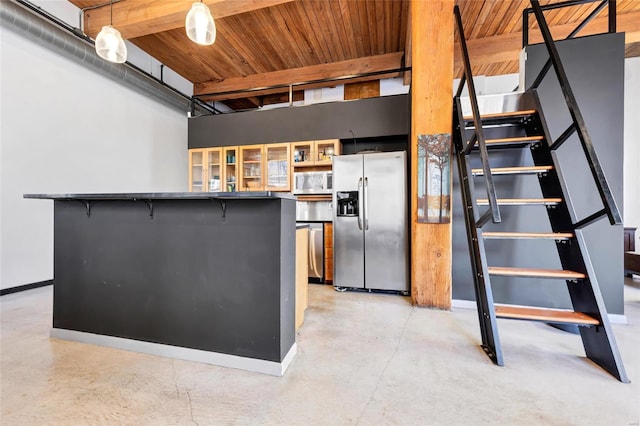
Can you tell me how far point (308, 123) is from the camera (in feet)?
15.2

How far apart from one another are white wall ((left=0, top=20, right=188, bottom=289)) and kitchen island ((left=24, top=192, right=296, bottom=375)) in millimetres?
2000

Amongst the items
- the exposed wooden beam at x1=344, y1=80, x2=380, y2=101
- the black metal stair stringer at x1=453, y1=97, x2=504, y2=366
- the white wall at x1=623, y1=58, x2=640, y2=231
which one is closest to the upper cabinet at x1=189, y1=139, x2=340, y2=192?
the exposed wooden beam at x1=344, y1=80, x2=380, y2=101

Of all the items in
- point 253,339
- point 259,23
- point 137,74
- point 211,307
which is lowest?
point 253,339

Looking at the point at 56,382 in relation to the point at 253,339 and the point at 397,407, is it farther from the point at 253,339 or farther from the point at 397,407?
the point at 397,407

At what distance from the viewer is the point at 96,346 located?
2221 millimetres

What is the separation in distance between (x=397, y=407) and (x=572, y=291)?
5.66 feet

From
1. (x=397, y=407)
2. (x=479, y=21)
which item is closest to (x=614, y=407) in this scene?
(x=397, y=407)

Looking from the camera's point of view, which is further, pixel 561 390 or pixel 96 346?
pixel 96 346

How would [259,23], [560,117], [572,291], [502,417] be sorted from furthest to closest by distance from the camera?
[259,23] → [560,117] → [572,291] → [502,417]

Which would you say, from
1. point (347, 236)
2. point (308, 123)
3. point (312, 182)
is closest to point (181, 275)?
point (347, 236)

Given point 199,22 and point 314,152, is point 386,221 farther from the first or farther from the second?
point 199,22

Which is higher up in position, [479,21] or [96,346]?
[479,21]

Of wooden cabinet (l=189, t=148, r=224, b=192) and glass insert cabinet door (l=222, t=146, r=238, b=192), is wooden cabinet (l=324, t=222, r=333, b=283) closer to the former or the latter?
glass insert cabinet door (l=222, t=146, r=238, b=192)

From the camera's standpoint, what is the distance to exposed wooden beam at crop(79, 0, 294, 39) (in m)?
3.50
